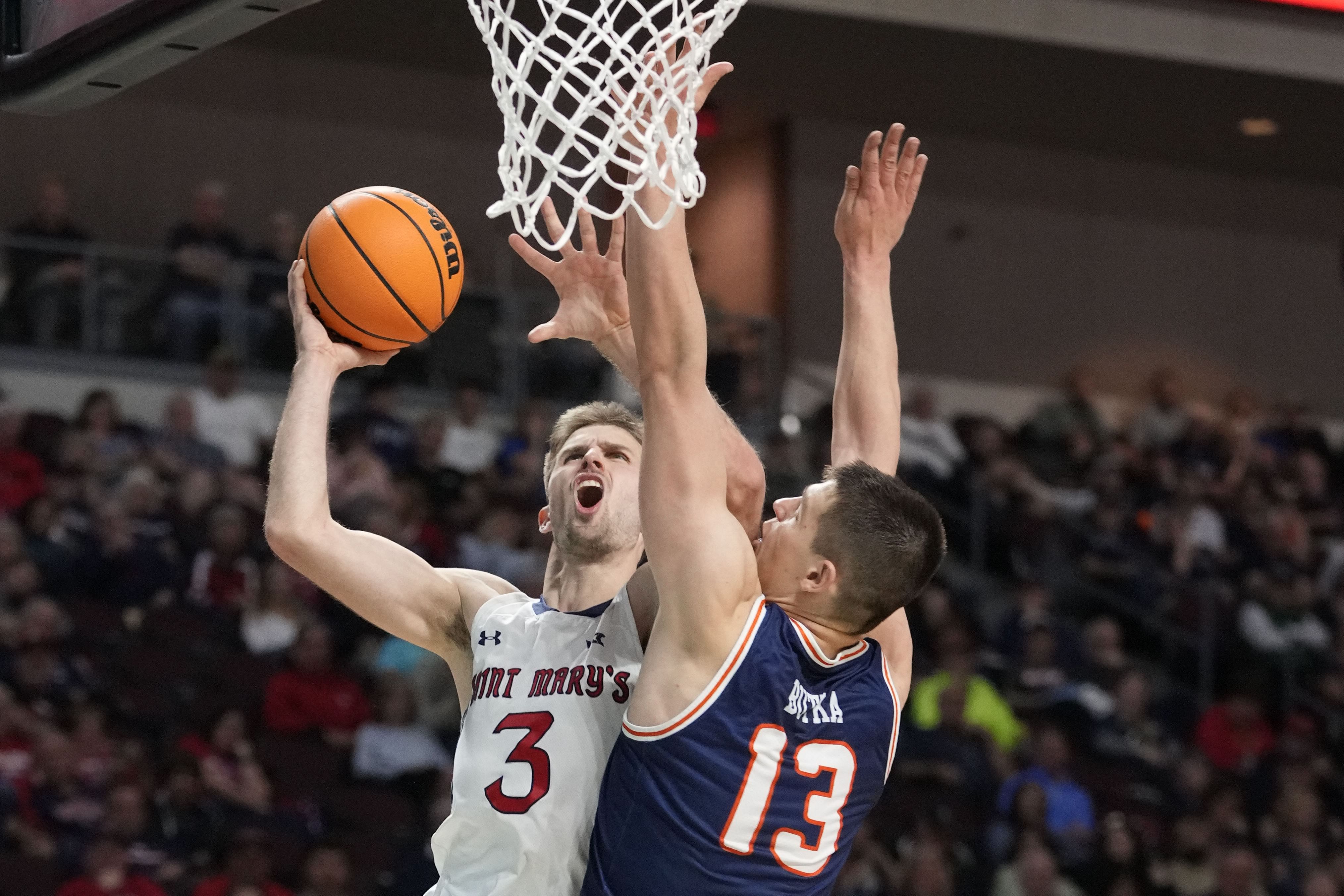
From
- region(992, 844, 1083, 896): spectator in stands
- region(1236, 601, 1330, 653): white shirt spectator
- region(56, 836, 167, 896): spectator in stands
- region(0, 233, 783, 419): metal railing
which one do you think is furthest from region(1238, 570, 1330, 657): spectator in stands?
region(56, 836, 167, 896): spectator in stands

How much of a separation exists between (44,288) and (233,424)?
1830mm

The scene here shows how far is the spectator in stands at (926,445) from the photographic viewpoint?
12.4 meters

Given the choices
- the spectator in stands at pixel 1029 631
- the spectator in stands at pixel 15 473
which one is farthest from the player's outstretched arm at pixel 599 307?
the spectator in stands at pixel 1029 631

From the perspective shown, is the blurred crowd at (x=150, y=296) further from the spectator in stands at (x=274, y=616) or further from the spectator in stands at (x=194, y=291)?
the spectator in stands at (x=274, y=616)

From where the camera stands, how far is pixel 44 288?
1131 cm

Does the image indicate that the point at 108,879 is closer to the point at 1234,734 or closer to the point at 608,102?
A: the point at 608,102

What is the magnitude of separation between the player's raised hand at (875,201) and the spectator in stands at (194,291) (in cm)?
815

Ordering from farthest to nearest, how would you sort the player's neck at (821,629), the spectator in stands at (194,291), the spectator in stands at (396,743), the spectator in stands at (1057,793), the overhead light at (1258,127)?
the overhead light at (1258,127) < the spectator in stands at (194,291) < the spectator in stands at (1057,793) < the spectator in stands at (396,743) < the player's neck at (821,629)

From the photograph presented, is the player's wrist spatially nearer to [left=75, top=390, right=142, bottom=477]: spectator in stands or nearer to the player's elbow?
the player's elbow

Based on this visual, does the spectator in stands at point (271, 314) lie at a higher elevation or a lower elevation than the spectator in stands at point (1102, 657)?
higher

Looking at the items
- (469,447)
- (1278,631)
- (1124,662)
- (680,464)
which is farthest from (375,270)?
(1278,631)

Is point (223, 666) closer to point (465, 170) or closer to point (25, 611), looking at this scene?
point (25, 611)

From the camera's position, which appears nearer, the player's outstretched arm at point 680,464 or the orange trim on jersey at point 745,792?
the player's outstretched arm at point 680,464

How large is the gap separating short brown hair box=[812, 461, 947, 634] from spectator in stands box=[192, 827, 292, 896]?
4.91 m
